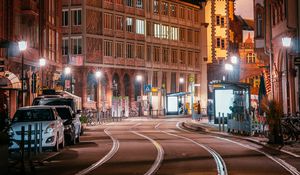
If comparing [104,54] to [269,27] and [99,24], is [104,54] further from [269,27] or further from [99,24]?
[269,27]

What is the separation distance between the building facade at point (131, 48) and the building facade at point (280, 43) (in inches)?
1011

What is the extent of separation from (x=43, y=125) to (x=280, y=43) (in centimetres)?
2805

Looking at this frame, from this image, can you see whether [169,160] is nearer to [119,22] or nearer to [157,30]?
[119,22]

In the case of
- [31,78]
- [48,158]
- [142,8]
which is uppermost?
[142,8]

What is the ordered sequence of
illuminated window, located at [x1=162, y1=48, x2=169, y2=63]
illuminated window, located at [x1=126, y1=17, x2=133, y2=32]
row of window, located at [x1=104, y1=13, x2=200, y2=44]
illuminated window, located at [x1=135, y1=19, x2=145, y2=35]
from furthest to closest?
1. illuminated window, located at [x1=162, y1=48, x2=169, y2=63]
2. illuminated window, located at [x1=135, y1=19, x2=145, y2=35]
3. illuminated window, located at [x1=126, y1=17, x2=133, y2=32]
4. row of window, located at [x1=104, y1=13, x2=200, y2=44]

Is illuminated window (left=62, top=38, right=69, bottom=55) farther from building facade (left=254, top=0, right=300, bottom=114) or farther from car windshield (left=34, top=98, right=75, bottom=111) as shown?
car windshield (left=34, top=98, right=75, bottom=111)

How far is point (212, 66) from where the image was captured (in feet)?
358

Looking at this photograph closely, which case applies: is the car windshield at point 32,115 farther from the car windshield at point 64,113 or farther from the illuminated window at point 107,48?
the illuminated window at point 107,48

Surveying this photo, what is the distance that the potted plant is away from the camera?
1068 inches

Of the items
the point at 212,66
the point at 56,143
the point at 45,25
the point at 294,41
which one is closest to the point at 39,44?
the point at 45,25

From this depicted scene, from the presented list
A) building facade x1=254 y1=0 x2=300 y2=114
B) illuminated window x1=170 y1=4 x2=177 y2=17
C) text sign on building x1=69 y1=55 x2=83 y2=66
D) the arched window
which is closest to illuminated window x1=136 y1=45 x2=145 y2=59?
illuminated window x1=170 y1=4 x2=177 y2=17

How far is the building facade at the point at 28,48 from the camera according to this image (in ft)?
149

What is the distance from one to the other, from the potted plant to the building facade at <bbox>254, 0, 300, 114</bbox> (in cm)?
1127

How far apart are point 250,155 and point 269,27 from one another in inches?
1255
